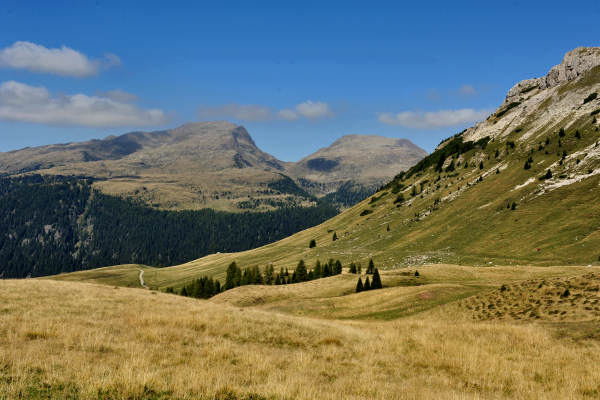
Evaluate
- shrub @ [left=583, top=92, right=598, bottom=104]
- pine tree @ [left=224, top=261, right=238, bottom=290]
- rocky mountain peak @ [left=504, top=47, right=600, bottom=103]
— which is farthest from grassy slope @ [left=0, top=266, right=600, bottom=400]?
rocky mountain peak @ [left=504, top=47, right=600, bottom=103]

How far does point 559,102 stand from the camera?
14912cm

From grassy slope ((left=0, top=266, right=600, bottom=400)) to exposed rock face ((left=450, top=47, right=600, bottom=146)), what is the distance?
148128mm

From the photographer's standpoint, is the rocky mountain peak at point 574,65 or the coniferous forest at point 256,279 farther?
the rocky mountain peak at point 574,65

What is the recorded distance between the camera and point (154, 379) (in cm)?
905

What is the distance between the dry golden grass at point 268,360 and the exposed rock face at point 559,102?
487ft

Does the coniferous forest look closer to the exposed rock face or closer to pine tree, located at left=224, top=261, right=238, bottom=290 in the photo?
pine tree, located at left=224, top=261, right=238, bottom=290

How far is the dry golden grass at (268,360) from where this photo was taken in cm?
898

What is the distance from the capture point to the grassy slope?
8.99 metres

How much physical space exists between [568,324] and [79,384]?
24.1 meters

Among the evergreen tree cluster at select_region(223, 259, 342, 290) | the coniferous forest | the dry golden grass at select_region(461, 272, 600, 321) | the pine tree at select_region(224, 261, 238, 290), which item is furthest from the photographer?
the pine tree at select_region(224, 261, 238, 290)

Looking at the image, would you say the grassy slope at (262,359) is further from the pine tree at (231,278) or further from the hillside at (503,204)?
the pine tree at (231,278)

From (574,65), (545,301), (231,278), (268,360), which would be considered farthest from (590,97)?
(268,360)

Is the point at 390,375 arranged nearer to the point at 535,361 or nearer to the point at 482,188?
the point at 535,361

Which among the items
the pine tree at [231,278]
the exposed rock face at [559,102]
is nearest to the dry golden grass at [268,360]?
the pine tree at [231,278]
